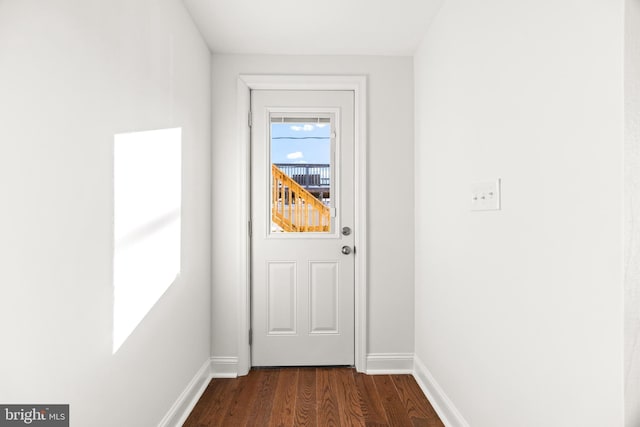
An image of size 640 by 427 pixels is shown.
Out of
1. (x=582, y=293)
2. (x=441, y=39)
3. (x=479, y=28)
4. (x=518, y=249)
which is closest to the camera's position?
(x=582, y=293)

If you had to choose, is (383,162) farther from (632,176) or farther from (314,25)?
(632,176)

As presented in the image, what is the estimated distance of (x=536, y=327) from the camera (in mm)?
1236

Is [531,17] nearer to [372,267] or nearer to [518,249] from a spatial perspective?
[518,249]

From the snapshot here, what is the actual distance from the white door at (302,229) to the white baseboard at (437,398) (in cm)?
50

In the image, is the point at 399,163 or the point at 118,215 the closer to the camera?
the point at 118,215

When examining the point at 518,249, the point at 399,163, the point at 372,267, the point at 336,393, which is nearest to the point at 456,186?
the point at 518,249

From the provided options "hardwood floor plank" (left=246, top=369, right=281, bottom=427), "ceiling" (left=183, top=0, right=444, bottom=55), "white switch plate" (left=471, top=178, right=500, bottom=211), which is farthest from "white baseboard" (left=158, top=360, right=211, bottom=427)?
"ceiling" (left=183, top=0, right=444, bottom=55)

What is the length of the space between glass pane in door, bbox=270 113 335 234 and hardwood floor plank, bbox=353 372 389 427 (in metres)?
1.09

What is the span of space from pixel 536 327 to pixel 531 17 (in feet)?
3.45

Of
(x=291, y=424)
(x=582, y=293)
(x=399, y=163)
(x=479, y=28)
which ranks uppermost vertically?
(x=479, y=28)

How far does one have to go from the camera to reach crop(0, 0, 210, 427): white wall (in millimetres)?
950

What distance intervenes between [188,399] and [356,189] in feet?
5.76

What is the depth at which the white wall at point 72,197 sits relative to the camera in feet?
3.12

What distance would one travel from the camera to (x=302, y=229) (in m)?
2.81
